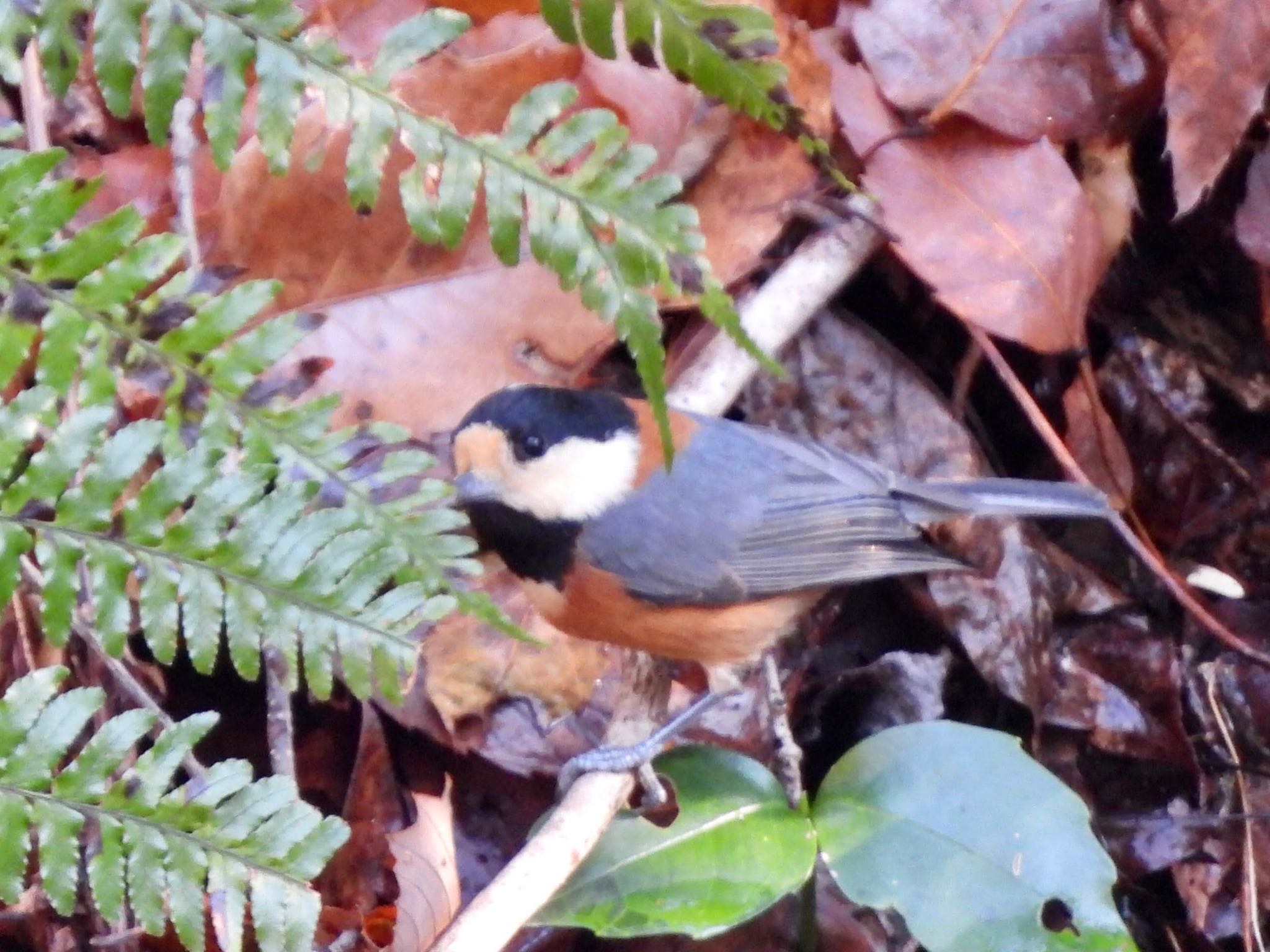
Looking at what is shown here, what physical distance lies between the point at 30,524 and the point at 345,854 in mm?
1056

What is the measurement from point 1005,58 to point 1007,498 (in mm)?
1049

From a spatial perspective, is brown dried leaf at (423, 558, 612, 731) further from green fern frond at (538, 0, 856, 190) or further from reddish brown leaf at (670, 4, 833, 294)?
green fern frond at (538, 0, 856, 190)

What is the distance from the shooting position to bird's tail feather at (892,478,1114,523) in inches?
101

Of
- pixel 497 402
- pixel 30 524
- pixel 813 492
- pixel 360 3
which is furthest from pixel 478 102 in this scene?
pixel 30 524

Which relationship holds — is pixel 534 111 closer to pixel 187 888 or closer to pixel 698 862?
pixel 187 888

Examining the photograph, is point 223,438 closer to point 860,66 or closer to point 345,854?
point 345,854

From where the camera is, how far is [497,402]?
2314 millimetres

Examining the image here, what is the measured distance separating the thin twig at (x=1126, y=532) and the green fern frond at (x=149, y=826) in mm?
1824

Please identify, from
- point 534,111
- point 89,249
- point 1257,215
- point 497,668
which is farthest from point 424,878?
point 1257,215

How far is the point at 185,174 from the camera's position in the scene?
91.4 inches

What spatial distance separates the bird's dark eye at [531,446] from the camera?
236cm

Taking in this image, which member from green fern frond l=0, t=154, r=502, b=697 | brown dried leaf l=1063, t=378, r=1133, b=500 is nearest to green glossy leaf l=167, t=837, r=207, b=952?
green fern frond l=0, t=154, r=502, b=697

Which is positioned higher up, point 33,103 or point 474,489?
point 33,103

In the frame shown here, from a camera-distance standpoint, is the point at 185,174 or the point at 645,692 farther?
the point at 645,692
